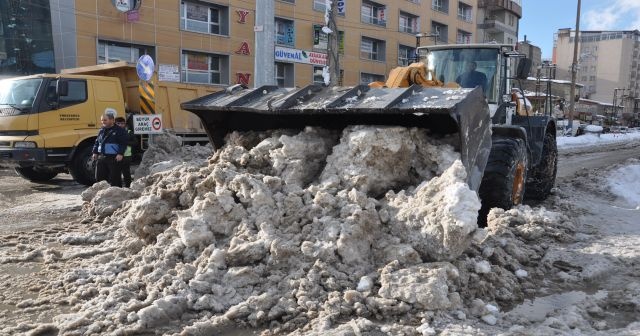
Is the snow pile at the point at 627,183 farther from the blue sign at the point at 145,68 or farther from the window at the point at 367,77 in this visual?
the window at the point at 367,77

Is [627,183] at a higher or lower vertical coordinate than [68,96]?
lower

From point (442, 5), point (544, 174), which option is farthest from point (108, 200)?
point (442, 5)

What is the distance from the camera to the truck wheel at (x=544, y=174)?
800 centimetres

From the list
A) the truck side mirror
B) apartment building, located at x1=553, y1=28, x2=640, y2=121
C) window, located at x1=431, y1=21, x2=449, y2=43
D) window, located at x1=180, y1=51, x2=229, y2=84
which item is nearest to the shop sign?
window, located at x1=180, y1=51, x2=229, y2=84

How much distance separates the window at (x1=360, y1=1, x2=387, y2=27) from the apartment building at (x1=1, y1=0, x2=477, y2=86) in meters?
0.06

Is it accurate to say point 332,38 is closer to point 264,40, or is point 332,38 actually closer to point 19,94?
point 264,40

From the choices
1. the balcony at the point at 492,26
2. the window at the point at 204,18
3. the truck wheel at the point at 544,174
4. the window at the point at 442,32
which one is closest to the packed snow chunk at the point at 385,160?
the truck wheel at the point at 544,174

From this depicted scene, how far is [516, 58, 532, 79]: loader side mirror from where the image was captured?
6.51 metres

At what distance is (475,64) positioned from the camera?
7.01m

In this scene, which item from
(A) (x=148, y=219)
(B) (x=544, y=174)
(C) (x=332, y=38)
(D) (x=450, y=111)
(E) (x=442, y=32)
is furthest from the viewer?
(E) (x=442, y=32)

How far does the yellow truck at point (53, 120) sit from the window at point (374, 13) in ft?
82.0

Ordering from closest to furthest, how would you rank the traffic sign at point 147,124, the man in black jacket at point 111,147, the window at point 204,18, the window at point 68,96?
1. the man in black jacket at point 111,147
2. the window at point 68,96
3. the traffic sign at point 147,124
4. the window at point 204,18

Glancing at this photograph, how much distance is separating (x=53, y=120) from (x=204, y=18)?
16.4 metres

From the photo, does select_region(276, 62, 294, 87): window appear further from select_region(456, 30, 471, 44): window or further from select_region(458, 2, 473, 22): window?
select_region(458, 2, 473, 22): window
